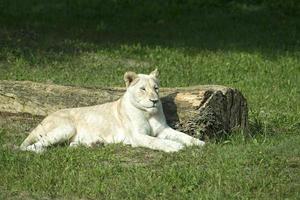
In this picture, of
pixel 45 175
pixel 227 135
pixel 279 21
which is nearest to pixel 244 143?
pixel 227 135

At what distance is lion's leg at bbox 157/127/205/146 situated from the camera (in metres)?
11.2

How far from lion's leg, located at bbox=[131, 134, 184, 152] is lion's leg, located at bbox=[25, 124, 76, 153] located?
3.36ft

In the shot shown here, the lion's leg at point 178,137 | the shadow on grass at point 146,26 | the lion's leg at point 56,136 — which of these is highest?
the lion's leg at point 178,137

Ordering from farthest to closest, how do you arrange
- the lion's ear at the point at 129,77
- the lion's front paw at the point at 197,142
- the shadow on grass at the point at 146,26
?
the shadow on grass at the point at 146,26 < the lion's ear at the point at 129,77 < the lion's front paw at the point at 197,142

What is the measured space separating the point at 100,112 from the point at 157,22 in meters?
15.4

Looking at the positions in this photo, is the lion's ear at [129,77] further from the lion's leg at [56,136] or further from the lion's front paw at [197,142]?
the lion's front paw at [197,142]

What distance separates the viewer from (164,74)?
19156 millimetres

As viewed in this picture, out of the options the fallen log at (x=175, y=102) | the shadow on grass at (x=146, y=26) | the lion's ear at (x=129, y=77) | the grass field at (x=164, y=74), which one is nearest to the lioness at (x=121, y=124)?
the lion's ear at (x=129, y=77)

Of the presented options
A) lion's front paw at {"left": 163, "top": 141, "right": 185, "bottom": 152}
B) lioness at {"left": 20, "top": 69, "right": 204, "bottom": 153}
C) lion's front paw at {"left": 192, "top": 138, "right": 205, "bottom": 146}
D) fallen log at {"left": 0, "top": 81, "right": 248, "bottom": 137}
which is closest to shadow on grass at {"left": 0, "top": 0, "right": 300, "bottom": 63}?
fallen log at {"left": 0, "top": 81, "right": 248, "bottom": 137}

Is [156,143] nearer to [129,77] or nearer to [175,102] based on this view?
[129,77]

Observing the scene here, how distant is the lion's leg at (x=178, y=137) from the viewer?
11242 mm

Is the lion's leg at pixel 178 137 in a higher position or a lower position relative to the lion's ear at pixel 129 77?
lower

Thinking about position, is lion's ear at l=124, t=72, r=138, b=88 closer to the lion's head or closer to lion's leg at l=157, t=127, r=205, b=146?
the lion's head

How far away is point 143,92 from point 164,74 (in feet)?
25.5
